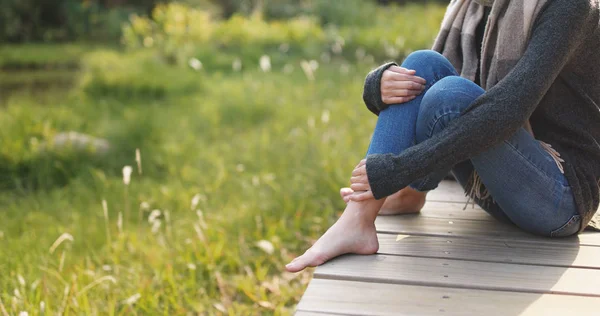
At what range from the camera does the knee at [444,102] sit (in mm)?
1746

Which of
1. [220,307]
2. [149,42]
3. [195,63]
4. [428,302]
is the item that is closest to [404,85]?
[428,302]

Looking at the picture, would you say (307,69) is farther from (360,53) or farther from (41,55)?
(41,55)

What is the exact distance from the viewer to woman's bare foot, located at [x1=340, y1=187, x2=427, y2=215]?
2152 millimetres

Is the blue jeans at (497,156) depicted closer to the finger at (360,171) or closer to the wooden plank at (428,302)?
A: the finger at (360,171)

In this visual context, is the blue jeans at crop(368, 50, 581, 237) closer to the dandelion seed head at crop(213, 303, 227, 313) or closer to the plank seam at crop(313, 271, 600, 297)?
the plank seam at crop(313, 271, 600, 297)

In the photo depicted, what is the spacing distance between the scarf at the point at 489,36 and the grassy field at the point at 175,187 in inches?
36.0

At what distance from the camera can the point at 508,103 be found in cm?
166

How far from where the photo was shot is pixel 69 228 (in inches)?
126

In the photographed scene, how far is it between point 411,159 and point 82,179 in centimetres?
278

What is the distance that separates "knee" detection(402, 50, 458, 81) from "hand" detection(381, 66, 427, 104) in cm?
3

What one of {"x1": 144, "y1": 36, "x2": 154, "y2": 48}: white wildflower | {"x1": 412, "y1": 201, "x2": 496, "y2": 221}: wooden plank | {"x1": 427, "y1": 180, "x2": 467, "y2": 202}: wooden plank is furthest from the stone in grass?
{"x1": 144, "y1": 36, "x2": 154, "y2": 48}: white wildflower

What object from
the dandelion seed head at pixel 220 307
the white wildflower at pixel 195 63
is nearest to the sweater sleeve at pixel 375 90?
the dandelion seed head at pixel 220 307

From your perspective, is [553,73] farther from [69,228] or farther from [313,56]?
[313,56]

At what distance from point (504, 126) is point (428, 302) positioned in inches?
18.3
